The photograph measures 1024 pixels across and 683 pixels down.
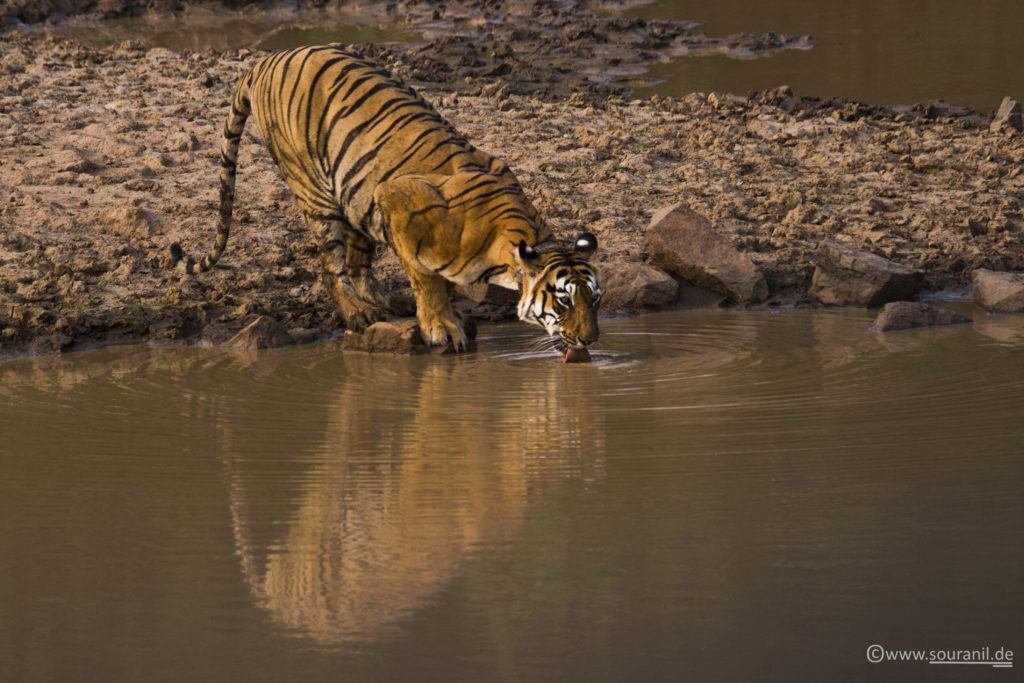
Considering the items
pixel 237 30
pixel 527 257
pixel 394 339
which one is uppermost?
pixel 237 30

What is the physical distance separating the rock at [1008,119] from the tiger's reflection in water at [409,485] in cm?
637

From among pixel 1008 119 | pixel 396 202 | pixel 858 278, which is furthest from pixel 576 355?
pixel 1008 119

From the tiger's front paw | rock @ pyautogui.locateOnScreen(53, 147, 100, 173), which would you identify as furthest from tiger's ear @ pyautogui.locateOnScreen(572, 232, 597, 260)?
rock @ pyautogui.locateOnScreen(53, 147, 100, 173)

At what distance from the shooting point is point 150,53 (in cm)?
1451

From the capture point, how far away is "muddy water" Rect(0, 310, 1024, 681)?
3424 mm

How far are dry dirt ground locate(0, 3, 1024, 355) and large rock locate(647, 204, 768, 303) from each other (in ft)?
0.88

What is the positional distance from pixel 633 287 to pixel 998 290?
7.12 ft

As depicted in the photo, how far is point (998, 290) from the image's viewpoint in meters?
7.98

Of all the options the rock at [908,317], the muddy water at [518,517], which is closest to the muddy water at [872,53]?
the rock at [908,317]

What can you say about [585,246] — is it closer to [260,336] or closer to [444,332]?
[444,332]

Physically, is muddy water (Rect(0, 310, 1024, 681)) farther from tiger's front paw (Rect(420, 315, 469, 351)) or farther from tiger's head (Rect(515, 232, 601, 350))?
tiger's front paw (Rect(420, 315, 469, 351))

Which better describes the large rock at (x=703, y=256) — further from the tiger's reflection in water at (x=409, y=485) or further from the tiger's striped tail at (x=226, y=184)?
the tiger's striped tail at (x=226, y=184)

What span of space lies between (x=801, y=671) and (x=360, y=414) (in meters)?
3.15

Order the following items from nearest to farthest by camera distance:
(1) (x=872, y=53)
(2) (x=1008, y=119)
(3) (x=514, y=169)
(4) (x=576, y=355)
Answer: (4) (x=576, y=355)
(3) (x=514, y=169)
(2) (x=1008, y=119)
(1) (x=872, y=53)
